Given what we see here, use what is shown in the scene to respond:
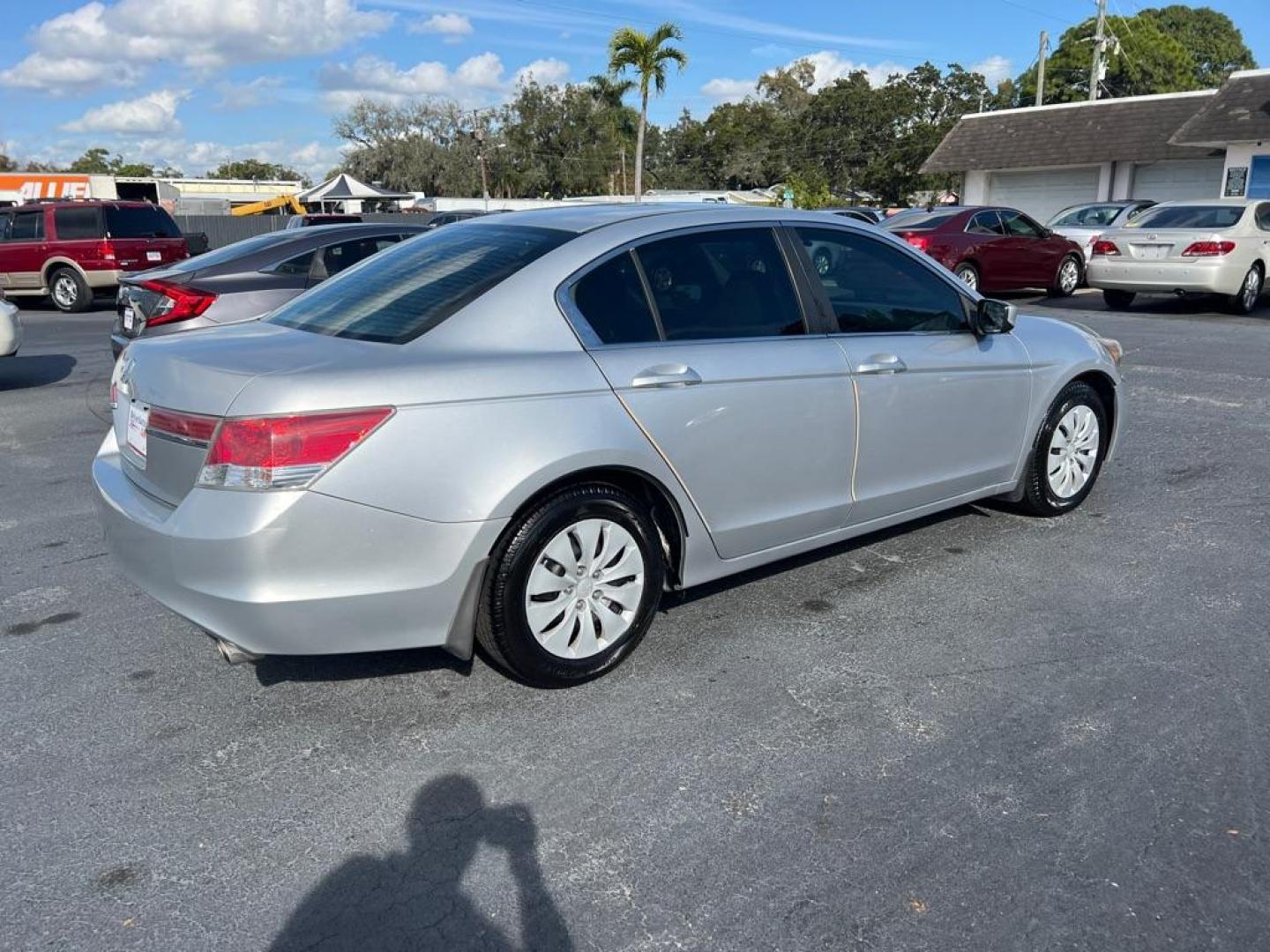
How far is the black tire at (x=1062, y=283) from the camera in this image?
59.4ft

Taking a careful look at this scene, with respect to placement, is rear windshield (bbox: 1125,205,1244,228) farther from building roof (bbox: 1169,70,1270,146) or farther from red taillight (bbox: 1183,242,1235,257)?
building roof (bbox: 1169,70,1270,146)

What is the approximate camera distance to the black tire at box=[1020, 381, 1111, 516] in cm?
538

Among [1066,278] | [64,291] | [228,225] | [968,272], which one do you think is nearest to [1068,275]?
[1066,278]

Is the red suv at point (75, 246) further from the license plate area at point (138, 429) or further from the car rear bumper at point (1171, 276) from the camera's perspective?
the license plate area at point (138, 429)

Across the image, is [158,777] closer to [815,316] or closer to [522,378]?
[522,378]

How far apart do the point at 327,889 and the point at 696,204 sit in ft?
9.90

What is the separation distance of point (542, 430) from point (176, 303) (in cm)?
567

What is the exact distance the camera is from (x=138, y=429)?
3582 mm

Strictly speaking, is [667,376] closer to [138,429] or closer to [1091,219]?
[138,429]

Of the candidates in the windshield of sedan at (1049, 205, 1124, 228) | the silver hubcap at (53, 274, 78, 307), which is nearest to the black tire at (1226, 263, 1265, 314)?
the windshield of sedan at (1049, 205, 1124, 228)

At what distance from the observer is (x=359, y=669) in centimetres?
392

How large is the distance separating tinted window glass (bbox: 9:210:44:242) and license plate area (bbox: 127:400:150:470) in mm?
16756

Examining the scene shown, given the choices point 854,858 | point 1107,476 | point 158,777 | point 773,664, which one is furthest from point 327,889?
point 1107,476

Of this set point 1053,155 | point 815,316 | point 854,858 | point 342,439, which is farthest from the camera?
point 1053,155
